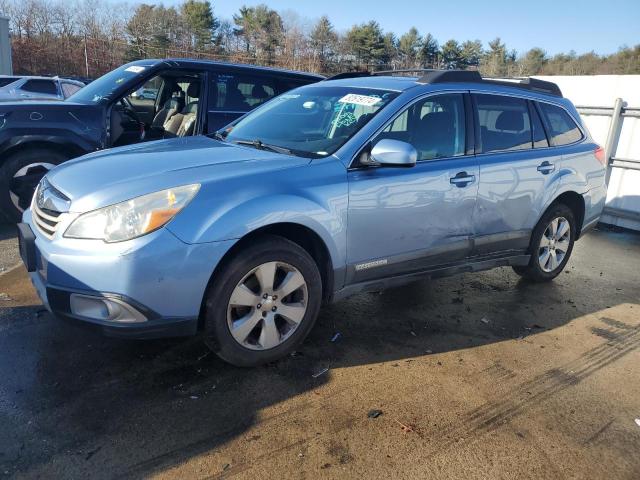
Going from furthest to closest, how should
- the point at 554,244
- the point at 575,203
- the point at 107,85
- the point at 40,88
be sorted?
the point at 40,88
the point at 107,85
the point at 575,203
the point at 554,244

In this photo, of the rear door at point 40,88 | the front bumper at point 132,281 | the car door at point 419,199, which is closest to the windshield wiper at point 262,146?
the car door at point 419,199

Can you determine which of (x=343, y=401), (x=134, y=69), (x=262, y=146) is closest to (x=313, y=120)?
(x=262, y=146)

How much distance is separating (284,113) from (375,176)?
1.16 meters

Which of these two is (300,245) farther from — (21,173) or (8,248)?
(21,173)

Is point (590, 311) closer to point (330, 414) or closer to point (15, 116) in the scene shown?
point (330, 414)

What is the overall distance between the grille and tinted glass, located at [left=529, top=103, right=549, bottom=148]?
12.5ft

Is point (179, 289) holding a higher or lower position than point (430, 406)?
higher

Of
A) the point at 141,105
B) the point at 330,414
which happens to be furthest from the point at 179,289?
the point at 141,105

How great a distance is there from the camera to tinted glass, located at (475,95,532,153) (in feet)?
13.9

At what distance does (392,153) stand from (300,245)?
2.71ft

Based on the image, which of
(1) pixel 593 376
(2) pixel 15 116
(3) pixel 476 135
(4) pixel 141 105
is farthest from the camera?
(4) pixel 141 105

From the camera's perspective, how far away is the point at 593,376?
3.46 m

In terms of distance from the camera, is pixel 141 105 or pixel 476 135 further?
pixel 141 105

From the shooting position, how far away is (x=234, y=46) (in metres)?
60.8
